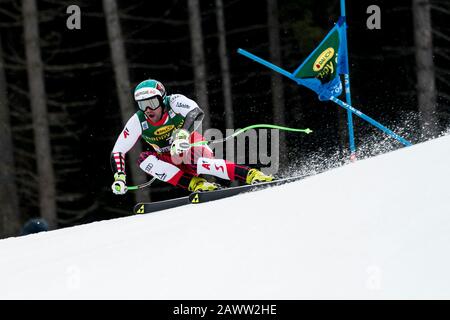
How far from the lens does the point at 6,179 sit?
51.6 ft

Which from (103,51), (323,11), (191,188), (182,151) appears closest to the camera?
(182,151)

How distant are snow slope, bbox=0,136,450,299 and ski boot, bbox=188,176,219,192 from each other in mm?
1294

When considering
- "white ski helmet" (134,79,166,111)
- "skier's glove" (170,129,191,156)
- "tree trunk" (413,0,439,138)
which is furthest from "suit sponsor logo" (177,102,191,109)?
"tree trunk" (413,0,439,138)

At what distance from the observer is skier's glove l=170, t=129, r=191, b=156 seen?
8539 mm

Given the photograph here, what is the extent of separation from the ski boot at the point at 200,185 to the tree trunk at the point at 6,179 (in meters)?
7.09

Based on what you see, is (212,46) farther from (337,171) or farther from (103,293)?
(103,293)

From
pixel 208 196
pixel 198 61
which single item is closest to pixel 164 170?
pixel 208 196

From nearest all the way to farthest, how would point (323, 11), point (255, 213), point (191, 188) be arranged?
1. point (255, 213)
2. point (191, 188)
3. point (323, 11)

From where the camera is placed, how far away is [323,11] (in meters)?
19.3

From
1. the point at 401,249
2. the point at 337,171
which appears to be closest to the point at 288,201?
the point at 337,171

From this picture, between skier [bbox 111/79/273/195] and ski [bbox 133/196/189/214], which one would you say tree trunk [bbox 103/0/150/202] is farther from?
ski [bbox 133/196/189/214]

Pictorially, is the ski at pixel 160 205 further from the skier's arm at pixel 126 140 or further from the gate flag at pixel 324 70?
the gate flag at pixel 324 70

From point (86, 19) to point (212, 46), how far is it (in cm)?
283
